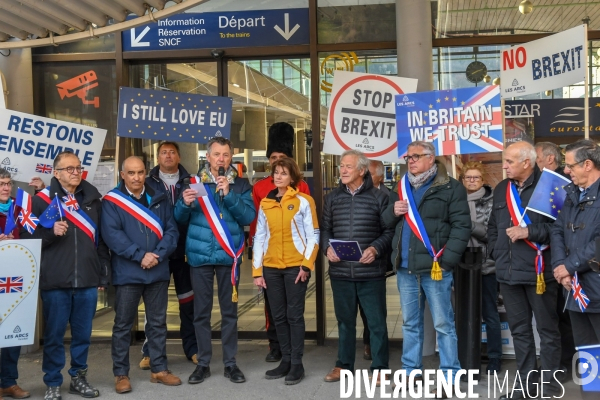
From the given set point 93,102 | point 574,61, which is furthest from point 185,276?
point 574,61

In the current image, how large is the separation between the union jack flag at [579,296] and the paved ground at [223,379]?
3.52 feet

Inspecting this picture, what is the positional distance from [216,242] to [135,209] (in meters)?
0.70

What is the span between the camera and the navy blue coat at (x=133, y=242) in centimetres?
582

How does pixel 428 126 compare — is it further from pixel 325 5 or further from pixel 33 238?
pixel 33 238

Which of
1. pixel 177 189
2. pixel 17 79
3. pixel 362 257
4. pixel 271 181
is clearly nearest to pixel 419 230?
pixel 362 257

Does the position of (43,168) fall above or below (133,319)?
above

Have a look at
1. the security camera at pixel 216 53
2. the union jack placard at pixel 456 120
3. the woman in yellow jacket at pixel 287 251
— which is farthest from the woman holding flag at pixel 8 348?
the union jack placard at pixel 456 120

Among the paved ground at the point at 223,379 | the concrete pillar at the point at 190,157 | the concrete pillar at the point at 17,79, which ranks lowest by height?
the paved ground at the point at 223,379

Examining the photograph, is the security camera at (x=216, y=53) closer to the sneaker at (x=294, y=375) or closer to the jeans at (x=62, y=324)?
the jeans at (x=62, y=324)

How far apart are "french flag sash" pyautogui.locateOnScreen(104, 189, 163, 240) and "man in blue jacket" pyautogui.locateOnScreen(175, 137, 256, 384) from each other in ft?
0.76

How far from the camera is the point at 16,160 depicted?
6457 millimetres

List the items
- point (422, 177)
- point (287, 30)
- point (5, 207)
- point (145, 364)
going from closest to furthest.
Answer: point (5, 207)
point (422, 177)
point (145, 364)
point (287, 30)

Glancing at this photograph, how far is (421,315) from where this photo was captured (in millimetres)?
5828

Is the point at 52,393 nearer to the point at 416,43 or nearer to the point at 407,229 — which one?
the point at 407,229
